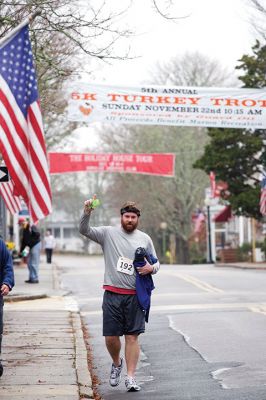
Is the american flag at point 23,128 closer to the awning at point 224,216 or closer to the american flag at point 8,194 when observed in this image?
the american flag at point 8,194

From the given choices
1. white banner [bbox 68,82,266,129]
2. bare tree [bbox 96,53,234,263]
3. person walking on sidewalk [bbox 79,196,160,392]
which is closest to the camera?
person walking on sidewalk [bbox 79,196,160,392]

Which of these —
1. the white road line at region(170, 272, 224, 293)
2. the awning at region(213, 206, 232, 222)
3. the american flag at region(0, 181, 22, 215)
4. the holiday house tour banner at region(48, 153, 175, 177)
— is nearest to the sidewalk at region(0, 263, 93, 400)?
the american flag at region(0, 181, 22, 215)

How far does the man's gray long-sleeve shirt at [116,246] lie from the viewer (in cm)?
1005

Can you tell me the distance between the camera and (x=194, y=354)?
12.4 metres

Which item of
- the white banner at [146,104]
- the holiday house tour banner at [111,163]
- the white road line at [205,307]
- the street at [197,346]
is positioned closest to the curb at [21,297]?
the street at [197,346]

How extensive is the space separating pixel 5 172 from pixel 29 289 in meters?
Answer: 11.3

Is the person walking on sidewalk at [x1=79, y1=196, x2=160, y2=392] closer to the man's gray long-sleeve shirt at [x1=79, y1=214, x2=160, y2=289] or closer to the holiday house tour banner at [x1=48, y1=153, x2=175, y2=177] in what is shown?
the man's gray long-sleeve shirt at [x1=79, y1=214, x2=160, y2=289]

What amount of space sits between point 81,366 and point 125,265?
1606mm

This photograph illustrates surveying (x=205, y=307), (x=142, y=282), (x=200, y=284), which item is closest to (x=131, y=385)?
(x=142, y=282)

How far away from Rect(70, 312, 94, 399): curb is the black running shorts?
0.54 meters

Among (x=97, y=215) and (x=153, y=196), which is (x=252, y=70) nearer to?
(x=153, y=196)

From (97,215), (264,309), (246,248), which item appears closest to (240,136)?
(246,248)

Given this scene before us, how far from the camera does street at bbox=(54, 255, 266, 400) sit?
32.4 ft

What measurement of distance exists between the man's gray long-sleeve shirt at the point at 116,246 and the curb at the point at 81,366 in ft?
3.25
